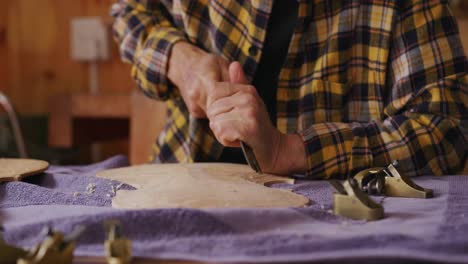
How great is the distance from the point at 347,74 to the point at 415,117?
161 mm

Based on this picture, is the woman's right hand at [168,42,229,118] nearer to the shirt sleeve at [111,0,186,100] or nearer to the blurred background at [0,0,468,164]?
the shirt sleeve at [111,0,186,100]

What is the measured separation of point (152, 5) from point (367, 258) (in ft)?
2.97

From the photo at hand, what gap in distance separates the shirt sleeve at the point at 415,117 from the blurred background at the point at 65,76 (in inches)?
46.8

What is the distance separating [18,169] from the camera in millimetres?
832

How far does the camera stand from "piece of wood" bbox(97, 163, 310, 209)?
629mm

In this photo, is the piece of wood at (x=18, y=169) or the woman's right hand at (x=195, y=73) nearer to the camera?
the piece of wood at (x=18, y=169)

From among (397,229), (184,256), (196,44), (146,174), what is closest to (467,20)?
(196,44)

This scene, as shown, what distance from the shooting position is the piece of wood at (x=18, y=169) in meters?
0.77

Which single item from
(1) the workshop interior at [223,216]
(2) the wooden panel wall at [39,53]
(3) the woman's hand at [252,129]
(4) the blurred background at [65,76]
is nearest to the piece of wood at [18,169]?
(1) the workshop interior at [223,216]

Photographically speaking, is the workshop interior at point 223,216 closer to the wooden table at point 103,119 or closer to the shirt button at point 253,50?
the shirt button at point 253,50

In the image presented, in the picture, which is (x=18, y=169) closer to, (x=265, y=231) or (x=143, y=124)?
(x=265, y=231)

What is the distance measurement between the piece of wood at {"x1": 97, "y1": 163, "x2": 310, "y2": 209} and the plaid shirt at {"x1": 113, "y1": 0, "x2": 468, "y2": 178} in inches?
8.7

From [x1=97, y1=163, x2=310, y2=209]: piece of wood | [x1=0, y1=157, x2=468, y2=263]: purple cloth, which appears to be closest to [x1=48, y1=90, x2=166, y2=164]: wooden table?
[x1=97, y1=163, x2=310, y2=209]: piece of wood

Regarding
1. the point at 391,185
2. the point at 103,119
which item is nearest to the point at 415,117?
the point at 391,185
